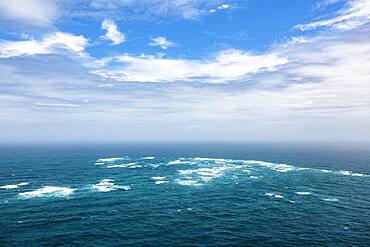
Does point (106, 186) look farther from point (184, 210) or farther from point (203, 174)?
point (203, 174)

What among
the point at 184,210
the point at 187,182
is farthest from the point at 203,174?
the point at 184,210

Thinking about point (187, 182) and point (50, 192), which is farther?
point (187, 182)

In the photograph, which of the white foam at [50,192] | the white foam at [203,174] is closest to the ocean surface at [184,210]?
the white foam at [50,192]

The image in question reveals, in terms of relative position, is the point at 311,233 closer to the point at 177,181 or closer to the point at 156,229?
the point at 156,229

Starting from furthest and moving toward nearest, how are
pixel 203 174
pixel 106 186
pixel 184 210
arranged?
1. pixel 203 174
2. pixel 106 186
3. pixel 184 210

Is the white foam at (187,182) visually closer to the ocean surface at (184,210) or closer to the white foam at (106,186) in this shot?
the ocean surface at (184,210)

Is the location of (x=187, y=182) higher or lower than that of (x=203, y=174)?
lower

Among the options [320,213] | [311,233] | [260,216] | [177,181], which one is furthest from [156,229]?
[177,181]

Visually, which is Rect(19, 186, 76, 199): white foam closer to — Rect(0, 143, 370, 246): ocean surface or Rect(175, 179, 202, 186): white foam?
Rect(0, 143, 370, 246): ocean surface

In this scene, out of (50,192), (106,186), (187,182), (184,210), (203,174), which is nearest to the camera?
(184,210)
